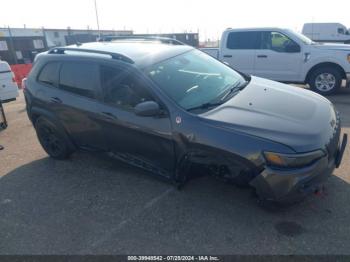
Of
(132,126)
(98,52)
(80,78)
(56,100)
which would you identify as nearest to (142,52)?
(98,52)

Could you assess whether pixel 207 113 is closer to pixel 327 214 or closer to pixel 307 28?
pixel 327 214

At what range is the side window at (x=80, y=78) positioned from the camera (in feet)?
12.6

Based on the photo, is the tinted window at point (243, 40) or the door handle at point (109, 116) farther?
the tinted window at point (243, 40)

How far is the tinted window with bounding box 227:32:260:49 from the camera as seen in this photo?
8.52 metres

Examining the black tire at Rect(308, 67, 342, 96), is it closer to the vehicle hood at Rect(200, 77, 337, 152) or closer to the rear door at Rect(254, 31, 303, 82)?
the rear door at Rect(254, 31, 303, 82)

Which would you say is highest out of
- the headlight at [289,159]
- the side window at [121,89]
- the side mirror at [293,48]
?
the side window at [121,89]

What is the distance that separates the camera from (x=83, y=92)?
396 cm

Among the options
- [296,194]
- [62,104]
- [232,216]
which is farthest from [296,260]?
[62,104]

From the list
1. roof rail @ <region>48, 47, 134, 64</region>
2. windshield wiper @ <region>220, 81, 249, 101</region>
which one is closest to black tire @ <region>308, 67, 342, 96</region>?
windshield wiper @ <region>220, 81, 249, 101</region>

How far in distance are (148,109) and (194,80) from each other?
32.4 inches

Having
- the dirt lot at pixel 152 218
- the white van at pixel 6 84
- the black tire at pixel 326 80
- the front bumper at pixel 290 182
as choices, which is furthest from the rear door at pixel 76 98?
the black tire at pixel 326 80

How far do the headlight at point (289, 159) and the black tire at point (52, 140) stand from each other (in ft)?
9.71

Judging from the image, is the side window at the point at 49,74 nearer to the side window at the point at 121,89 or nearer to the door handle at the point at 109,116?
the side window at the point at 121,89

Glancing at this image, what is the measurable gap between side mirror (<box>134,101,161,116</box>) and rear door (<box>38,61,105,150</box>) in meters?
0.88
